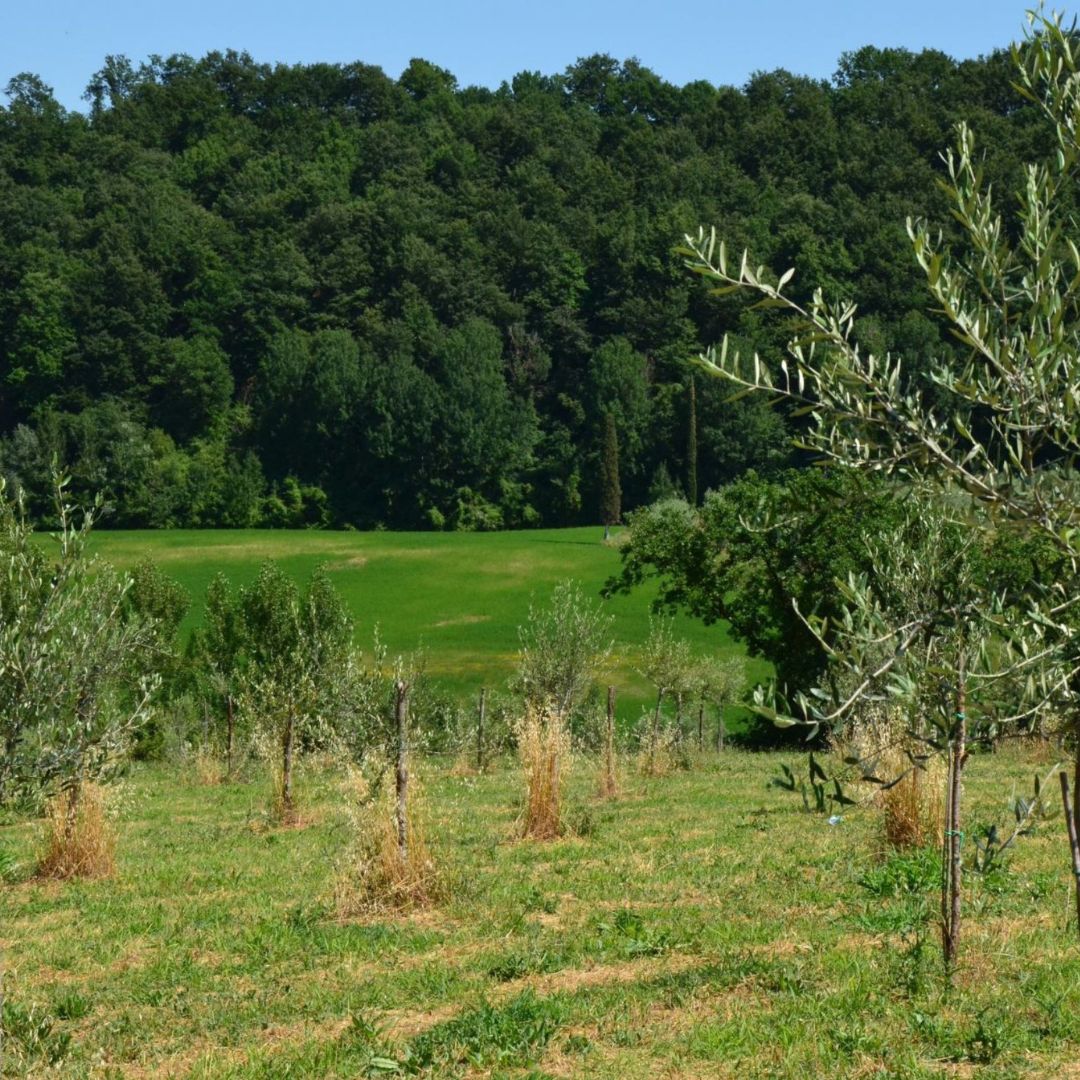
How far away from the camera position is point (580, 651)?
24625 millimetres

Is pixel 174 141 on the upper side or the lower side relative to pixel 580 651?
upper

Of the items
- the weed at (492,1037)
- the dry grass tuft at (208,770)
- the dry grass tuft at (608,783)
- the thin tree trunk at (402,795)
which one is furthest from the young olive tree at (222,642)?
the weed at (492,1037)

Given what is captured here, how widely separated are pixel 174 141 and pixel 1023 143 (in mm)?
94793

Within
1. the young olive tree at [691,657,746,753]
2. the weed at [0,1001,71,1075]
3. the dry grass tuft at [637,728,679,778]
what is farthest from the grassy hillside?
the weed at [0,1001,71,1075]

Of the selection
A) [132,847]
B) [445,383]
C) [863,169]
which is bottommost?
[132,847]

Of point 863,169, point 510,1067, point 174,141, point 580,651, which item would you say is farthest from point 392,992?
point 174,141

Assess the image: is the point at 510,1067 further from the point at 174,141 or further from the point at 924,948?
the point at 174,141

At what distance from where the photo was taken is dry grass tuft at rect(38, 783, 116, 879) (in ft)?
50.3

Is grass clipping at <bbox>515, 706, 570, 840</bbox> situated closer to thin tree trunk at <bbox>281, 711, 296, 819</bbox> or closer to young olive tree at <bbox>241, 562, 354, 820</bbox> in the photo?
young olive tree at <bbox>241, 562, 354, 820</bbox>

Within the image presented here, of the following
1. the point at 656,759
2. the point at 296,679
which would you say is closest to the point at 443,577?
the point at 656,759

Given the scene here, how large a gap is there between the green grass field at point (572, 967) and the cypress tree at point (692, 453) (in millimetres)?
78356

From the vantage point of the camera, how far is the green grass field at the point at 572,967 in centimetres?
790

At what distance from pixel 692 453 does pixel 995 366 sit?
90740 mm

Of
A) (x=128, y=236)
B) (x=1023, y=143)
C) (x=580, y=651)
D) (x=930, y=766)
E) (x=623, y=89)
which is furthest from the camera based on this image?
(x=623, y=89)
